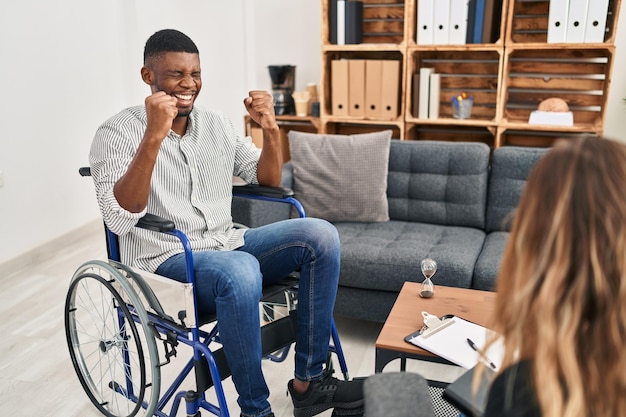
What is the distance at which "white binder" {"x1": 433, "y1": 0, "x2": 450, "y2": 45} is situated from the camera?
310 centimetres

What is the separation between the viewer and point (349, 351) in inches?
87.6

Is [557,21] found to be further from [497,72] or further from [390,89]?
[390,89]

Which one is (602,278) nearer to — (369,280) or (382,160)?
(369,280)

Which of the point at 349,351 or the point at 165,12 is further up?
the point at 165,12

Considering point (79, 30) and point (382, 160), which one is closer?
point (382, 160)

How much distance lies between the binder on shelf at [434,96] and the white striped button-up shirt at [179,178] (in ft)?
5.35

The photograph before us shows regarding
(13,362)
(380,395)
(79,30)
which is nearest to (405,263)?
(380,395)

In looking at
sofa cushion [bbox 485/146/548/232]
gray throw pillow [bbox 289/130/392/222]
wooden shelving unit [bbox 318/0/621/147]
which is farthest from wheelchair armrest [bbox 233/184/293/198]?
wooden shelving unit [bbox 318/0/621/147]

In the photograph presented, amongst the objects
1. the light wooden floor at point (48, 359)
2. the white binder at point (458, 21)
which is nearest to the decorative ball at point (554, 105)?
the white binder at point (458, 21)

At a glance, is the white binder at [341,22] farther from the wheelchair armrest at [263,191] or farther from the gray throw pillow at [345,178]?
the wheelchair armrest at [263,191]

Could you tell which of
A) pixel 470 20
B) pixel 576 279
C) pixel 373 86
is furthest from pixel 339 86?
pixel 576 279

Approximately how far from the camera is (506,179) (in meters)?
2.53

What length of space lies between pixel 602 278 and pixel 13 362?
2229 mm

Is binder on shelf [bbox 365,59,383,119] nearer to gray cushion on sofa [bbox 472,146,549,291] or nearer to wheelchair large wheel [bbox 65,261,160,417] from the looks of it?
gray cushion on sofa [bbox 472,146,549,291]
